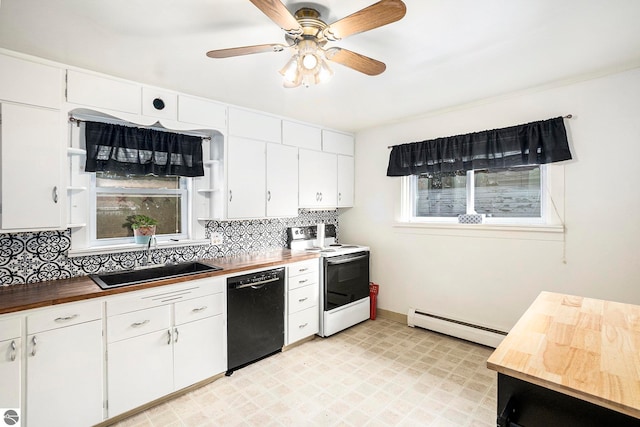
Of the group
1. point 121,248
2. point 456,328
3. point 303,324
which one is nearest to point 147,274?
point 121,248

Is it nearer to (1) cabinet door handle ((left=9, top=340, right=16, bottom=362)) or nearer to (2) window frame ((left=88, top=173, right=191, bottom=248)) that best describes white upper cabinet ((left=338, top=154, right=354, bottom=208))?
(2) window frame ((left=88, top=173, right=191, bottom=248))

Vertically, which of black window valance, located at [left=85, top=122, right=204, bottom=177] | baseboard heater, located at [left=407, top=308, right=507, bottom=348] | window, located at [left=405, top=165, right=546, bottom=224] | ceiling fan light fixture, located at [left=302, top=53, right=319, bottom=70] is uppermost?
ceiling fan light fixture, located at [left=302, top=53, right=319, bottom=70]

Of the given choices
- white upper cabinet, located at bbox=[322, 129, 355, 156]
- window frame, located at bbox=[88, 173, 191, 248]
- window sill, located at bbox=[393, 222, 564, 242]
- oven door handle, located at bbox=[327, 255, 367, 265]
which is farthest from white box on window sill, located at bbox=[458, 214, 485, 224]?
window frame, located at bbox=[88, 173, 191, 248]

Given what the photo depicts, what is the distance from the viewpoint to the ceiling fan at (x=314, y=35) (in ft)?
4.28

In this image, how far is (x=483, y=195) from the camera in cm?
327

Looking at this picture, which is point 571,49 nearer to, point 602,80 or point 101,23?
point 602,80

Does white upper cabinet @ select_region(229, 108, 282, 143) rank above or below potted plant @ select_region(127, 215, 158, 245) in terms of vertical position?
above

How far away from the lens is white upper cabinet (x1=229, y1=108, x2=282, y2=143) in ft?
10.1

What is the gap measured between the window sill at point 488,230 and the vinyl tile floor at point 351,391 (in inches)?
45.0

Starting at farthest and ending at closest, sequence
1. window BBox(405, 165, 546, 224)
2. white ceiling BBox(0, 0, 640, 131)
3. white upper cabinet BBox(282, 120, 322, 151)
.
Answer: white upper cabinet BBox(282, 120, 322, 151)
window BBox(405, 165, 546, 224)
white ceiling BBox(0, 0, 640, 131)

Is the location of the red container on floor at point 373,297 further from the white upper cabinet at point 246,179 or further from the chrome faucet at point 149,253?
the chrome faucet at point 149,253

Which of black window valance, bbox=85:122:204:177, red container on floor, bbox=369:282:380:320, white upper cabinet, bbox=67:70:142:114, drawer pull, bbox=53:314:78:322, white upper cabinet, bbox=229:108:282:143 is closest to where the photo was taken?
drawer pull, bbox=53:314:78:322

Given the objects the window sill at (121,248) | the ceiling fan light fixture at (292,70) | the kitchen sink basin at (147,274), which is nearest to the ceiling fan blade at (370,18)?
the ceiling fan light fixture at (292,70)

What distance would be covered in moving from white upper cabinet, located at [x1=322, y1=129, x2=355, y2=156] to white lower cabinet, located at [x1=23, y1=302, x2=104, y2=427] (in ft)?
9.37
